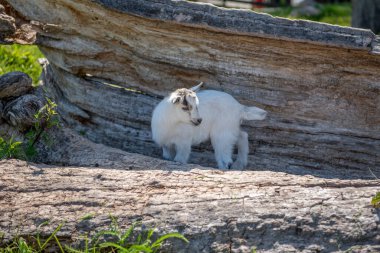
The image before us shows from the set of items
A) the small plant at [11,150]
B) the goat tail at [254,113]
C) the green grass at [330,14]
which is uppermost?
the green grass at [330,14]

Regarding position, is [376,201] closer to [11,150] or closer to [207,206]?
[207,206]

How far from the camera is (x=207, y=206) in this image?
196 inches

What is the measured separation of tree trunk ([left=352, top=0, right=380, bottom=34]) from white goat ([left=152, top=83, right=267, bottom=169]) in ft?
21.1

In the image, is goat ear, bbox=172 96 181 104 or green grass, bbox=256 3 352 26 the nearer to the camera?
goat ear, bbox=172 96 181 104

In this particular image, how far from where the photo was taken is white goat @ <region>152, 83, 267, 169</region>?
22.1 ft

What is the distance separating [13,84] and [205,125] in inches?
75.0

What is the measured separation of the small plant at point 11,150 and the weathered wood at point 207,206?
53 centimetres

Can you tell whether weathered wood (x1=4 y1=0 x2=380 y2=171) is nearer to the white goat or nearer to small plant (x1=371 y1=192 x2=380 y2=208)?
the white goat

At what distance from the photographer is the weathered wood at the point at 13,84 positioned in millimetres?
6637

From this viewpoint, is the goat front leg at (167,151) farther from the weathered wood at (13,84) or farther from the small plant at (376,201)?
the small plant at (376,201)

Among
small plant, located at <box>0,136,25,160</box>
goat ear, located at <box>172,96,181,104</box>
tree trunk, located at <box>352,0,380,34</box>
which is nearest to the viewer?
small plant, located at <box>0,136,25,160</box>

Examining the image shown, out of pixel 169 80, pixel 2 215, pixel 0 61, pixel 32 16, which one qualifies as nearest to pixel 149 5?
pixel 169 80

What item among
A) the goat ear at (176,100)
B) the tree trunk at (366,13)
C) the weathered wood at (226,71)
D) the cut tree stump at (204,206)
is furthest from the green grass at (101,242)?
the tree trunk at (366,13)

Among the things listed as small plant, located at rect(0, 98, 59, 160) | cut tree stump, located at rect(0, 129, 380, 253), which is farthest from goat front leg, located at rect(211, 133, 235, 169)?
small plant, located at rect(0, 98, 59, 160)
